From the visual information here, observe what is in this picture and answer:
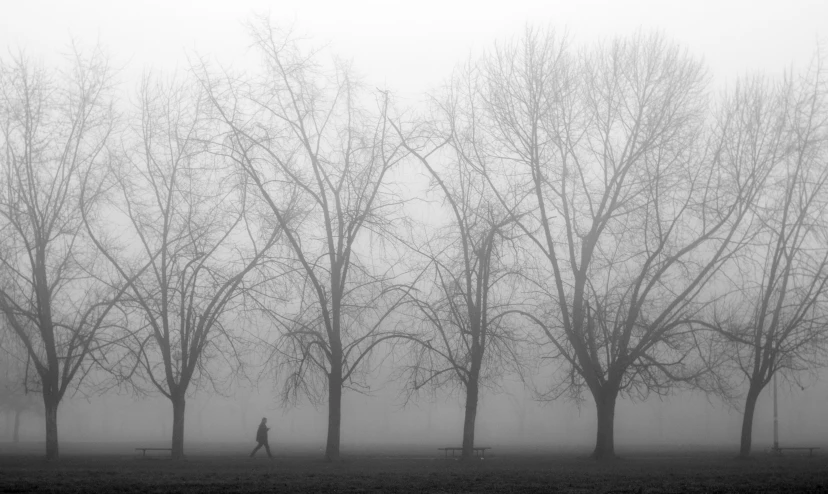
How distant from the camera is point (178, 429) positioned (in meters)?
28.7

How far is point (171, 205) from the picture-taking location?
29938 mm

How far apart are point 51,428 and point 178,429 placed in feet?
14.7

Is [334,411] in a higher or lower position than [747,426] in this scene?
higher

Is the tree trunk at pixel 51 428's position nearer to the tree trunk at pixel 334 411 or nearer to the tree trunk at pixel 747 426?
the tree trunk at pixel 334 411

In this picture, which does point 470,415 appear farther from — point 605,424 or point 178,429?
point 178,429

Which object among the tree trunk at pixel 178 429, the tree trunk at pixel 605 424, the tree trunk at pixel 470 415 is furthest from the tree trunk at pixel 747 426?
the tree trunk at pixel 178 429

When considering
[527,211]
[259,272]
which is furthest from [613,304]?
[259,272]

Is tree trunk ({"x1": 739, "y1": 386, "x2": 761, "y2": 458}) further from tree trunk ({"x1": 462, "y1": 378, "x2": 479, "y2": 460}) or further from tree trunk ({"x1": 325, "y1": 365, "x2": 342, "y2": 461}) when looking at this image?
tree trunk ({"x1": 325, "y1": 365, "x2": 342, "y2": 461})

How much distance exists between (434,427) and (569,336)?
113143 mm

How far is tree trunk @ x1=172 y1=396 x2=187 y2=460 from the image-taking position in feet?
93.2

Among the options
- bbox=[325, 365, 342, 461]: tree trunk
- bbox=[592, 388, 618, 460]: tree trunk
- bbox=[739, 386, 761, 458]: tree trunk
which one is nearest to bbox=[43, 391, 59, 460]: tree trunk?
bbox=[325, 365, 342, 461]: tree trunk

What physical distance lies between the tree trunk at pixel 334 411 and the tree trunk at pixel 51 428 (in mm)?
10000

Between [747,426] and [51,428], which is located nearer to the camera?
[51,428]

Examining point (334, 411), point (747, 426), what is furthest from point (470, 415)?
point (747, 426)
